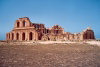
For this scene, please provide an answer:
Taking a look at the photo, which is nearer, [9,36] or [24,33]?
[24,33]

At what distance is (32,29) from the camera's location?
49656mm

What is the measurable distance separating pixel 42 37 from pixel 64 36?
10407 mm

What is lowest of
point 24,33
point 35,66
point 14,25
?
point 35,66

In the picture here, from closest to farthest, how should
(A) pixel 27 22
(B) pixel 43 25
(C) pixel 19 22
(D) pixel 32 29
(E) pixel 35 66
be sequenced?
(E) pixel 35 66
(D) pixel 32 29
(A) pixel 27 22
(C) pixel 19 22
(B) pixel 43 25

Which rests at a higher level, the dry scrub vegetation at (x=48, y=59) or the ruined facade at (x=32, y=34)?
the ruined facade at (x=32, y=34)

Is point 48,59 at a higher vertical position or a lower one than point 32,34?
lower

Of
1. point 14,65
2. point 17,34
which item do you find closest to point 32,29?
point 17,34

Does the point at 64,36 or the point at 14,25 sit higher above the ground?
the point at 14,25

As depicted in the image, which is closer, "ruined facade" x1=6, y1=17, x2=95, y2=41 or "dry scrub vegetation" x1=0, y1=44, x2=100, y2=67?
"dry scrub vegetation" x1=0, y1=44, x2=100, y2=67

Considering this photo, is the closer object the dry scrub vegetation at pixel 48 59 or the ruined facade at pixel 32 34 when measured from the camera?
the dry scrub vegetation at pixel 48 59

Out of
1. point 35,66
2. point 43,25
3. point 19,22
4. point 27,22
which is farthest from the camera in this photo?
point 43,25

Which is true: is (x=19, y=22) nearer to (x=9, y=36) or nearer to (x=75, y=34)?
(x=9, y=36)

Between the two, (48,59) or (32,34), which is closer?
(48,59)

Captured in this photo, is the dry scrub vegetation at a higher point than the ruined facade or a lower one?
lower
